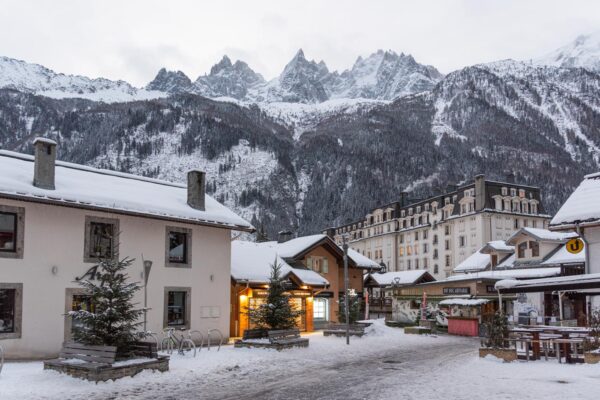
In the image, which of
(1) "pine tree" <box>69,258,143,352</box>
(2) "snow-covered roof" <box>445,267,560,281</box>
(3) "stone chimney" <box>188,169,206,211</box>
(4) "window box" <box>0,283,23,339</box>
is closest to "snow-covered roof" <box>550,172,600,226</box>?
(3) "stone chimney" <box>188,169,206,211</box>

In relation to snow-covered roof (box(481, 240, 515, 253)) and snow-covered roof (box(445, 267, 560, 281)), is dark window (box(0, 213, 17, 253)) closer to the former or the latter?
snow-covered roof (box(445, 267, 560, 281))

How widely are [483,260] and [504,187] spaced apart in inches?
1086

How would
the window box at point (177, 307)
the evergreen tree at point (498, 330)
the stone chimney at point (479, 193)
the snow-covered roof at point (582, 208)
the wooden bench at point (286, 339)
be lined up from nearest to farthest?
the evergreen tree at point (498, 330)
the snow-covered roof at point (582, 208)
the wooden bench at point (286, 339)
the window box at point (177, 307)
the stone chimney at point (479, 193)

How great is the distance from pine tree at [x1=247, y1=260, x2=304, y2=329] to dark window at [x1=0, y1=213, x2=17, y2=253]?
1004 cm

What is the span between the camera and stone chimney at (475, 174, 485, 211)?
81.4 meters

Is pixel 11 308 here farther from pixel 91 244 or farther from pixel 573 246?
pixel 573 246

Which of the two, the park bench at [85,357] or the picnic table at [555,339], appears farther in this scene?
the picnic table at [555,339]

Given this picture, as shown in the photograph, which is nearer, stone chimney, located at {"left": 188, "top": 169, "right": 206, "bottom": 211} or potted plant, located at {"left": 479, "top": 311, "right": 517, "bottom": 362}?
potted plant, located at {"left": 479, "top": 311, "right": 517, "bottom": 362}

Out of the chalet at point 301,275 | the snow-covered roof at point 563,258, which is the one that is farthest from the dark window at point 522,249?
the chalet at point 301,275

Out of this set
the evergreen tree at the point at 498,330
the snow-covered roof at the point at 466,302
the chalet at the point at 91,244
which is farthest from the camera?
the snow-covered roof at the point at 466,302

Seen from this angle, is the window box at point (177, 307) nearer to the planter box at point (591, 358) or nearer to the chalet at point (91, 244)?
the chalet at point (91, 244)

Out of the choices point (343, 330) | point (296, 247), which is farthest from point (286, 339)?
point (296, 247)

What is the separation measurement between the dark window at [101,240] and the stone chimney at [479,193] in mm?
65756

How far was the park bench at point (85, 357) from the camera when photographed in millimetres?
15836
